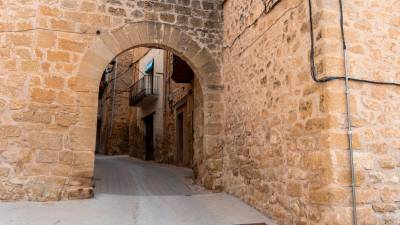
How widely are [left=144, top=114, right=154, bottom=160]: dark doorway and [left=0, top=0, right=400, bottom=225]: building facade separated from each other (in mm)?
6531

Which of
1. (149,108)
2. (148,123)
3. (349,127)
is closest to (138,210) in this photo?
(349,127)

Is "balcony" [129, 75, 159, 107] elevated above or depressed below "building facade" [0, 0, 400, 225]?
above

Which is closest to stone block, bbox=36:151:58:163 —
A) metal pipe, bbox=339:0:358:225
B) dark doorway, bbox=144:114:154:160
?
metal pipe, bbox=339:0:358:225

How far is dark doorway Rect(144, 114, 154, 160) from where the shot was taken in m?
13.2

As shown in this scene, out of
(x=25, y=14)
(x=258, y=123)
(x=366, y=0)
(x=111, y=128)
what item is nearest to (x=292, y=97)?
(x=258, y=123)

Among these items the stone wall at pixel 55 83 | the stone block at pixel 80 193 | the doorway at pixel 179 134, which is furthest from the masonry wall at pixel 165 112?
the stone block at pixel 80 193

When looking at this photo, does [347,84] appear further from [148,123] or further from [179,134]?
[148,123]

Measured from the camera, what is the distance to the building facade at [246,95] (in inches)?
126

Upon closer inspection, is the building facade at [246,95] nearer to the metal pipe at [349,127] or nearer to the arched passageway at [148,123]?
the metal pipe at [349,127]

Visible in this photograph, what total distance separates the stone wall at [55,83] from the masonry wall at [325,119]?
79.6 inches

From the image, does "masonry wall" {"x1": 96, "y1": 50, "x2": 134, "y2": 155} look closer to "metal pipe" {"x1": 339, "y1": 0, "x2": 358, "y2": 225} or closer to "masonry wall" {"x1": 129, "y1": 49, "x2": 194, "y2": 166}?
"masonry wall" {"x1": 129, "y1": 49, "x2": 194, "y2": 166}

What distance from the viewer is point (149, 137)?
13664 mm

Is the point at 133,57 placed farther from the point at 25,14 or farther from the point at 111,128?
the point at 25,14

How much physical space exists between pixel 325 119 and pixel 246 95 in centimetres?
202
